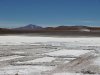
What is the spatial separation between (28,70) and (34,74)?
0.57 m

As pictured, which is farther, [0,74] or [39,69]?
[39,69]

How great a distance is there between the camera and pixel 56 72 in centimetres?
637

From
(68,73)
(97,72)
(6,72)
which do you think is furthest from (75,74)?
(6,72)

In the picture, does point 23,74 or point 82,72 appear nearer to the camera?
point 23,74

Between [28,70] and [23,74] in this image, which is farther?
[28,70]

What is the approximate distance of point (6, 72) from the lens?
633cm

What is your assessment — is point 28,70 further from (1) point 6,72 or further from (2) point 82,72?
(2) point 82,72

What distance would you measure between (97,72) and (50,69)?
111 cm

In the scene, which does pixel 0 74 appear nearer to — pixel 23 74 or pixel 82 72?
pixel 23 74

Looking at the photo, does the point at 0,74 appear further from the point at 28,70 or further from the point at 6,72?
the point at 28,70

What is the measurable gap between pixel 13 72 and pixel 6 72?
15 centimetres

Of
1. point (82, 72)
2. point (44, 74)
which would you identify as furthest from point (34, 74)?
point (82, 72)

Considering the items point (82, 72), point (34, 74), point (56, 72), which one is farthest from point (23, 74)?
point (82, 72)

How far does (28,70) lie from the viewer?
6629mm
